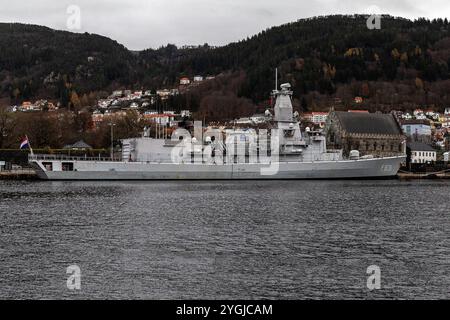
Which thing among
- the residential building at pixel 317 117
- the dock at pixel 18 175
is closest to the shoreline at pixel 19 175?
the dock at pixel 18 175

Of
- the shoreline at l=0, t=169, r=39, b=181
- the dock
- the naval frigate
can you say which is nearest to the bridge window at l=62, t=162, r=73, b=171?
the naval frigate

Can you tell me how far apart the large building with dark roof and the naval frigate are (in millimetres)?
28284

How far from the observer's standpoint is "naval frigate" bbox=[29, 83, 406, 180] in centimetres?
6200

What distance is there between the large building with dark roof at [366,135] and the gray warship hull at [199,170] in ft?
92.9

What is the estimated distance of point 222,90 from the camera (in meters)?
194

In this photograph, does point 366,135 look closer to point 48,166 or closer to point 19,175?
point 48,166

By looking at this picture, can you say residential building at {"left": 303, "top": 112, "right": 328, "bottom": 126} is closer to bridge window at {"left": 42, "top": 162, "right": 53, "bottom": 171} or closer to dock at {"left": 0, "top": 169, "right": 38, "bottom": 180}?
dock at {"left": 0, "top": 169, "right": 38, "bottom": 180}

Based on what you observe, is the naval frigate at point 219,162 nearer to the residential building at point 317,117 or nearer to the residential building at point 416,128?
the residential building at point 416,128

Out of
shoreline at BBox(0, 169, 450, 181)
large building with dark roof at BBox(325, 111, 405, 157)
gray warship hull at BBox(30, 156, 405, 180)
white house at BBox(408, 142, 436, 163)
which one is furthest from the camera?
large building with dark roof at BBox(325, 111, 405, 157)

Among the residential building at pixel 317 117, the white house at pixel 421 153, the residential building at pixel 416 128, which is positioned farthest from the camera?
the residential building at pixel 317 117

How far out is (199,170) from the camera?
6288 cm

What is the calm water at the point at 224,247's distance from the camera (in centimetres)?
1703
